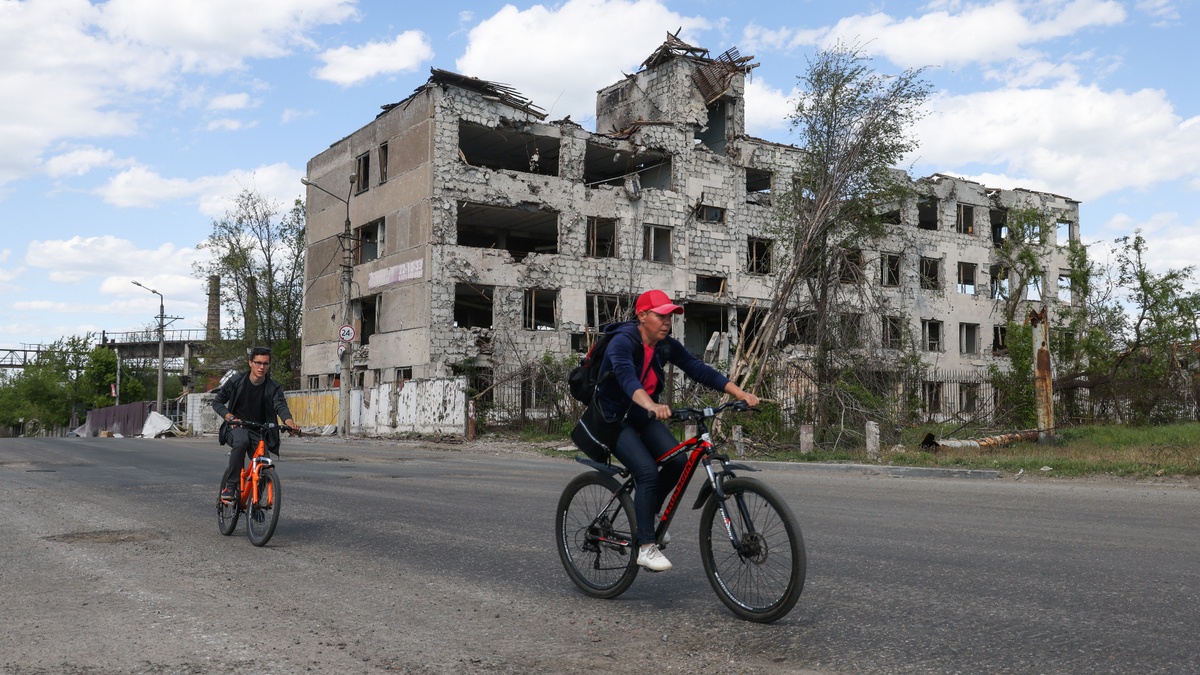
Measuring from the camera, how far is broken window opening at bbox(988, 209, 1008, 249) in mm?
48594

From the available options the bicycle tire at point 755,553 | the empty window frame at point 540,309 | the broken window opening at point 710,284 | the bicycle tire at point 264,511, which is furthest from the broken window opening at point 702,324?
the bicycle tire at point 755,553

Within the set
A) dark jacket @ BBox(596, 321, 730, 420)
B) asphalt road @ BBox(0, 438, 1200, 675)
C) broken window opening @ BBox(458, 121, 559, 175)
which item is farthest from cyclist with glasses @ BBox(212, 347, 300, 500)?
broken window opening @ BBox(458, 121, 559, 175)

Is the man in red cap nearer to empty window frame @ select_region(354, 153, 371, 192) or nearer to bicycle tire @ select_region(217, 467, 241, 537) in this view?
bicycle tire @ select_region(217, 467, 241, 537)

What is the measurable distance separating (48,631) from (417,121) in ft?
107

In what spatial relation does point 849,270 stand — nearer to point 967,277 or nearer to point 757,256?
point 757,256

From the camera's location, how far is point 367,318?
1602 inches

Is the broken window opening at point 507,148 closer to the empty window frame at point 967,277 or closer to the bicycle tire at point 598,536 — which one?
the empty window frame at point 967,277

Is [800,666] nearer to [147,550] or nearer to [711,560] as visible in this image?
[711,560]

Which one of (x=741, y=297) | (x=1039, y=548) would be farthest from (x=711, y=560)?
(x=741, y=297)

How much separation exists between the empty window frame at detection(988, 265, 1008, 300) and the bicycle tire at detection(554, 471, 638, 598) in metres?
46.4

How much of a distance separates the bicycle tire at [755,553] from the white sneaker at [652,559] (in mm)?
237

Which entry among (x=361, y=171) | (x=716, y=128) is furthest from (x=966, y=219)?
(x=361, y=171)

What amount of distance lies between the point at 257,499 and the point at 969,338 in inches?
1772

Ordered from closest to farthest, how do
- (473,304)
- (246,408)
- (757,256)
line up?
1. (246,408)
2. (473,304)
3. (757,256)
